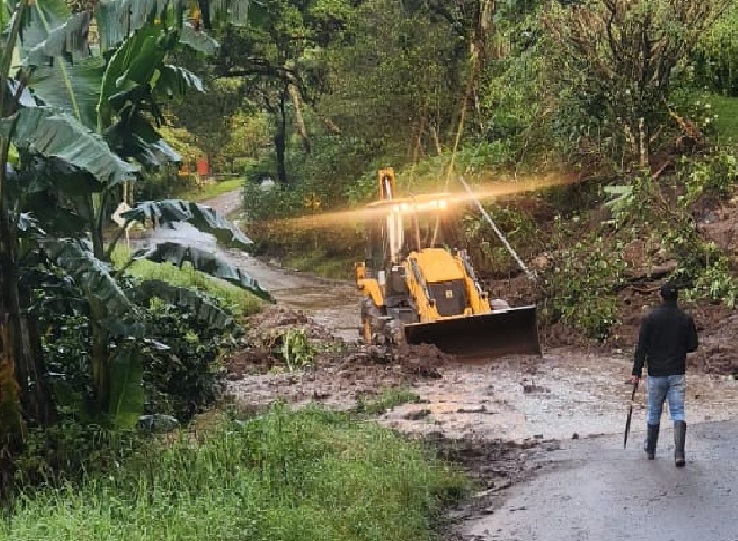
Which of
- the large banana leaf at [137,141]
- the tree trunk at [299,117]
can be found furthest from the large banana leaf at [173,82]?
the tree trunk at [299,117]

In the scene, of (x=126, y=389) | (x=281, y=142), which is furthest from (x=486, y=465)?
(x=281, y=142)

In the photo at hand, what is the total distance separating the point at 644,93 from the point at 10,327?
580 inches

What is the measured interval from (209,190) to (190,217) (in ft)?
153

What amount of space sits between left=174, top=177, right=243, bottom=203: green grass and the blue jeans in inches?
1665

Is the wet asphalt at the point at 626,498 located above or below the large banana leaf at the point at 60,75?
below

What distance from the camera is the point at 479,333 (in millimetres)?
15523

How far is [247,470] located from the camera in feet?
26.8

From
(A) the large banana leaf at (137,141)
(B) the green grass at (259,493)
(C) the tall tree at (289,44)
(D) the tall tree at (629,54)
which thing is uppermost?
(C) the tall tree at (289,44)

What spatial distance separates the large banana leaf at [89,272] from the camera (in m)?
8.70

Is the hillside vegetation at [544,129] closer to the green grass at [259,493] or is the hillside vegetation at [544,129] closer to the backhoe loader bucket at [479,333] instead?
the backhoe loader bucket at [479,333]

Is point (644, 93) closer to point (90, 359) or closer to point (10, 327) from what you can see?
point (90, 359)

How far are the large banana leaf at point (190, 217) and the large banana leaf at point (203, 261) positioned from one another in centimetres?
26

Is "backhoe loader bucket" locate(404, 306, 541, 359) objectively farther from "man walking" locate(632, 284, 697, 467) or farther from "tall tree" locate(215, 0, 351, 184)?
"tall tree" locate(215, 0, 351, 184)

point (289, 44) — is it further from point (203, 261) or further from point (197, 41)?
point (203, 261)
